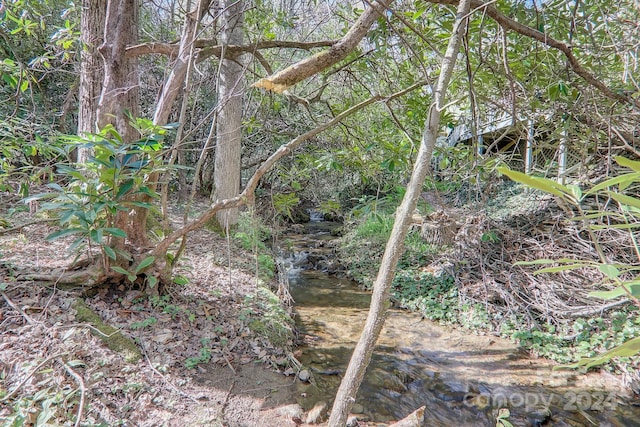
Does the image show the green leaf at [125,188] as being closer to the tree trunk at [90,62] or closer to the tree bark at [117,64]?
the tree bark at [117,64]

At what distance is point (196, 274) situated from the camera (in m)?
3.93

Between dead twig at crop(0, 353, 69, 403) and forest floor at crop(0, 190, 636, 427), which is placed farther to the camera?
forest floor at crop(0, 190, 636, 427)

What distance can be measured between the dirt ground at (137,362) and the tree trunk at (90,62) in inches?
54.9

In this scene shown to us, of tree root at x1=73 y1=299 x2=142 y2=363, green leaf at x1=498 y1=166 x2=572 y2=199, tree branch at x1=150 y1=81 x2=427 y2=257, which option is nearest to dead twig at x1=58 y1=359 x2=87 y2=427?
tree root at x1=73 y1=299 x2=142 y2=363

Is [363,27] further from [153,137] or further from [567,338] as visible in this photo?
[567,338]

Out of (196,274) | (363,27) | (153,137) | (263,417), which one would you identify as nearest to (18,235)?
(196,274)

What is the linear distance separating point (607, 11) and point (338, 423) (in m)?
3.03

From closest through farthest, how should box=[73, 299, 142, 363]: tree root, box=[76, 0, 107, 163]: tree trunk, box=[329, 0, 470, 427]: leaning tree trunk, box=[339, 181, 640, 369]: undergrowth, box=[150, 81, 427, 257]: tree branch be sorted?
box=[329, 0, 470, 427]: leaning tree trunk
box=[150, 81, 427, 257]: tree branch
box=[73, 299, 142, 363]: tree root
box=[76, 0, 107, 163]: tree trunk
box=[339, 181, 640, 369]: undergrowth

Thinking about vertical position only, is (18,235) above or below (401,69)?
below

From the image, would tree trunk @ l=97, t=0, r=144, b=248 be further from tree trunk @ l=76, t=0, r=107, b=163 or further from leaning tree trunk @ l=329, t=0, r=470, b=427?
leaning tree trunk @ l=329, t=0, r=470, b=427

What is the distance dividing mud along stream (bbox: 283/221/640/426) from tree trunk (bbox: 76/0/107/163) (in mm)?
3240

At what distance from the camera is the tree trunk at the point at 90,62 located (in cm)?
333

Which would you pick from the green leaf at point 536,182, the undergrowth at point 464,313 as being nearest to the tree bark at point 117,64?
the undergrowth at point 464,313

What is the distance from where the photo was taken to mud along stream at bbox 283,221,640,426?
3037 mm
